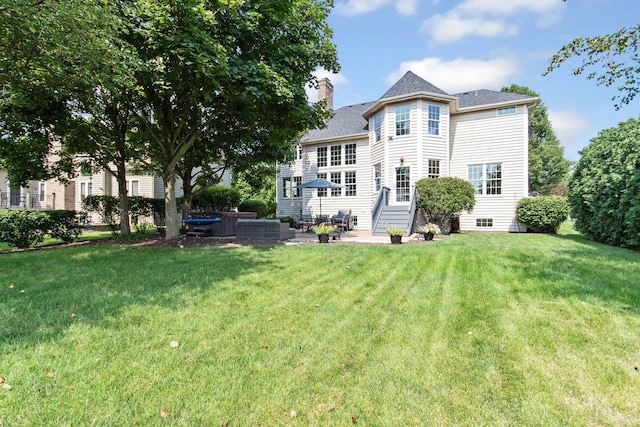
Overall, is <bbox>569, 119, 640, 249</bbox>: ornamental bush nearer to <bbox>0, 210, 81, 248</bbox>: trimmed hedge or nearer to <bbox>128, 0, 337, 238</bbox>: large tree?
<bbox>128, 0, 337, 238</bbox>: large tree

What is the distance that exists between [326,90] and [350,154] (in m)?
5.46

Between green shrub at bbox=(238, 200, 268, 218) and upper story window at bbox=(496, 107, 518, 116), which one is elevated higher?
upper story window at bbox=(496, 107, 518, 116)

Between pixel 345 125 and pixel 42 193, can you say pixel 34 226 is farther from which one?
pixel 42 193

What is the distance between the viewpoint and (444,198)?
1347 centimetres

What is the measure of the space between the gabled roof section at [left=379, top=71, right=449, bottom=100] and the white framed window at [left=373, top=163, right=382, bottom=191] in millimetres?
3516

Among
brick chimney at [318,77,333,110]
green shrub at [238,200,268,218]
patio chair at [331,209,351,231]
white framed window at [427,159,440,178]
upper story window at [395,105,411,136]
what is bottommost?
patio chair at [331,209,351,231]

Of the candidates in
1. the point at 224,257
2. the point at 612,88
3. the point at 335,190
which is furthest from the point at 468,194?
the point at 224,257

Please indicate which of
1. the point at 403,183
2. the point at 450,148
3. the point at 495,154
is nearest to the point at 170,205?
the point at 403,183

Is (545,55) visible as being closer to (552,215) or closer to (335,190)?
(552,215)

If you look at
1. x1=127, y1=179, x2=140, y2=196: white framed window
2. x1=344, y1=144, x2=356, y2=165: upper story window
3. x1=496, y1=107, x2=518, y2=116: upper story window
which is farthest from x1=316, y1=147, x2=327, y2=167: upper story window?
x1=127, y1=179, x2=140, y2=196: white framed window

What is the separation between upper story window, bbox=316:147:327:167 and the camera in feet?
68.4

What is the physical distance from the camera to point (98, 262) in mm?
6633

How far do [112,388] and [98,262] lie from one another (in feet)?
17.4

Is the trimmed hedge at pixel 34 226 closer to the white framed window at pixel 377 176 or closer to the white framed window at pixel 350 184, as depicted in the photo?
the white framed window at pixel 377 176
